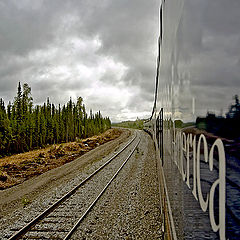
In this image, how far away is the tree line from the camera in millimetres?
41716

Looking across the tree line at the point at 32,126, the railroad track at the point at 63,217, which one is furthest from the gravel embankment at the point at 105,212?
the tree line at the point at 32,126

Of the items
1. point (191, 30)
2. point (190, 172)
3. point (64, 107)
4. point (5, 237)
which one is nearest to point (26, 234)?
point (5, 237)

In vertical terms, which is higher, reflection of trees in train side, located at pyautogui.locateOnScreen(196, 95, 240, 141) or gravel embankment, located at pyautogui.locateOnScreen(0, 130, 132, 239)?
reflection of trees in train side, located at pyautogui.locateOnScreen(196, 95, 240, 141)

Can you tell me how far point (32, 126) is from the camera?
47094 millimetres

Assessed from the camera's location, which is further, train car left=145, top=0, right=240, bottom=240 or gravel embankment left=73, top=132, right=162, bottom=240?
gravel embankment left=73, top=132, right=162, bottom=240

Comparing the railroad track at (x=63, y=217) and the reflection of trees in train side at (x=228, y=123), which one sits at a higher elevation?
the reflection of trees in train side at (x=228, y=123)

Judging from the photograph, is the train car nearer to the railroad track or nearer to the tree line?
the railroad track

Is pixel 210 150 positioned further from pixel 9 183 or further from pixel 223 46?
pixel 9 183


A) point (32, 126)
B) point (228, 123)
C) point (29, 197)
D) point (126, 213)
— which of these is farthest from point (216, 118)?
point (32, 126)

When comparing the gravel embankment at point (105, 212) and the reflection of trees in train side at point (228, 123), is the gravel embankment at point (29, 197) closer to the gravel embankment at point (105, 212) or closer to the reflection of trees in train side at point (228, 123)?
the gravel embankment at point (105, 212)

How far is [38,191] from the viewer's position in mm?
10906

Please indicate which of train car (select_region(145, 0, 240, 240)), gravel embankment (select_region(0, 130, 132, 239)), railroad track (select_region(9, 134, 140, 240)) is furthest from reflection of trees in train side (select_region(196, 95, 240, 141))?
gravel embankment (select_region(0, 130, 132, 239))

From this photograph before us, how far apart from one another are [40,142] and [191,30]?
50.8m

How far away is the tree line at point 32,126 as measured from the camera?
41716mm
